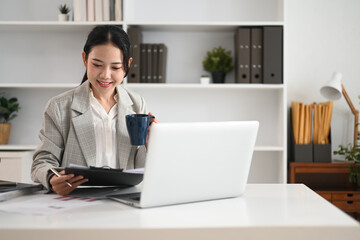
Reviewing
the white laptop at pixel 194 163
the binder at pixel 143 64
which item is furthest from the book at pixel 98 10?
the white laptop at pixel 194 163

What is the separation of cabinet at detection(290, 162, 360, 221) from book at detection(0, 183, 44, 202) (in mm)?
2096

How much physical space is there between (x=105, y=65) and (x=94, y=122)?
26 centimetres

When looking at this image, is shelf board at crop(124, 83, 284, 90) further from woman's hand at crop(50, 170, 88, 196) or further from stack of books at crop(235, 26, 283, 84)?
woman's hand at crop(50, 170, 88, 196)

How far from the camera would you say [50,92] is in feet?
11.6

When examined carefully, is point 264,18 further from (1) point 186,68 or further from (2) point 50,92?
(2) point 50,92

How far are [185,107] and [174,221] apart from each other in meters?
2.48

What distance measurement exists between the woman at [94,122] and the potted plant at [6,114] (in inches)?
67.1

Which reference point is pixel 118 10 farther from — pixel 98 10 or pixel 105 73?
pixel 105 73

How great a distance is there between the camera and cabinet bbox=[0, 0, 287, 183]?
347 centimetres

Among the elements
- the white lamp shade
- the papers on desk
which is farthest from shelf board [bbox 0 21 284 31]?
the papers on desk

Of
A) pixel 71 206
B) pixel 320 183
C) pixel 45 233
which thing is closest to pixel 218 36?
pixel 320 183

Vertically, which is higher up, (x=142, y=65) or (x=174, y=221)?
(x=142, y=65)

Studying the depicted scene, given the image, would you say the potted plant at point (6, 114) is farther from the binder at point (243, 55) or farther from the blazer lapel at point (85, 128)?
the blazer lapel at point (85, 128)

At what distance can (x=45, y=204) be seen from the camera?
1.26 meters
